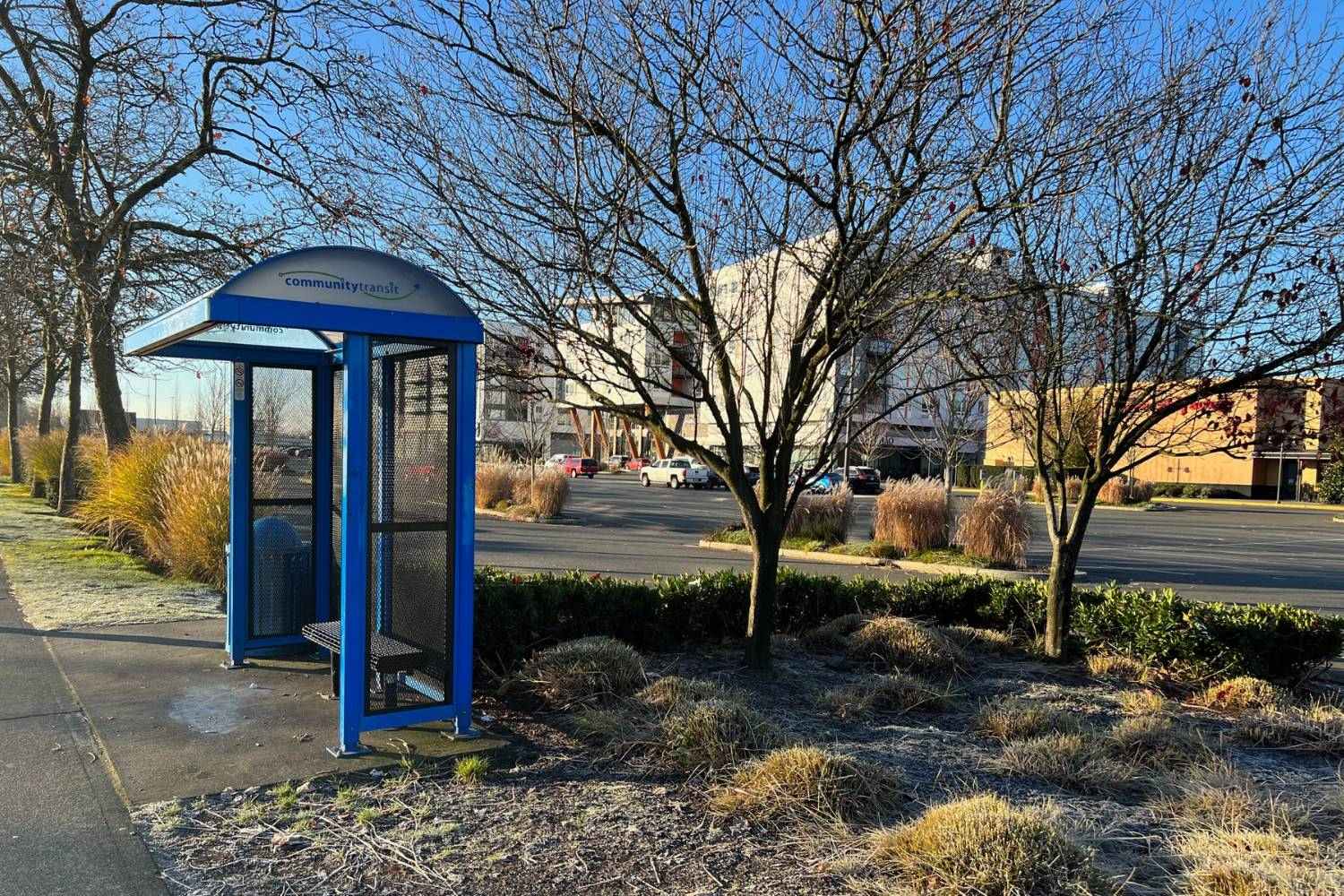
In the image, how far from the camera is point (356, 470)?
493 cm

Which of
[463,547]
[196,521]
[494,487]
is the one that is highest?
[463,547]

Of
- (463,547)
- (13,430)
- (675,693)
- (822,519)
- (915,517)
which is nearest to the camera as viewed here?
(463,547)

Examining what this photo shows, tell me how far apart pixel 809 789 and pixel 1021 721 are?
192 cm

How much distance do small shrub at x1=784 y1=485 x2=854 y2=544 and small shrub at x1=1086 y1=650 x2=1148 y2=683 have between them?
39.2ft

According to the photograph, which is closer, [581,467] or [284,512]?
[284,512]

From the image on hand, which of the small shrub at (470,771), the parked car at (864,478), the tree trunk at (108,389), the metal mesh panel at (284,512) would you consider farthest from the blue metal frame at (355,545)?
the parked car at (864,478)

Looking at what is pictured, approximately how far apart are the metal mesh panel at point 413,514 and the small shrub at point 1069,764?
121 inches

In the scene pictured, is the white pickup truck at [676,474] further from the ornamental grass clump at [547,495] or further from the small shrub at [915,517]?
the small shrub at [915,517]

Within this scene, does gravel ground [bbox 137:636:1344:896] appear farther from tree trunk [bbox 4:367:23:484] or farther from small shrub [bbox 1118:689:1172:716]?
tree trunk [bbox 4:367:23:484]

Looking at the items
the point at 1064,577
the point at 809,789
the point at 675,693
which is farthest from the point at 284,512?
the point at 1064,577

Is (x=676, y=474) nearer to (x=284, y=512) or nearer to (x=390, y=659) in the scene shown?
(x=284, y=512)

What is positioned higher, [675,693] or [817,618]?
[675,693]

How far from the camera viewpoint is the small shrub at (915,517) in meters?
17.6

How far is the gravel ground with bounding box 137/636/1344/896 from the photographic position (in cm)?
366
